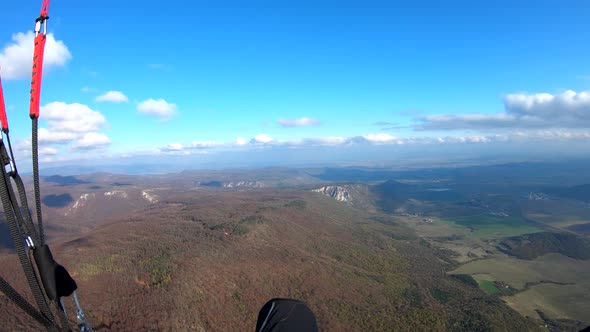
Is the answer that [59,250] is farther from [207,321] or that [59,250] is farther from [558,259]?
[558,259]

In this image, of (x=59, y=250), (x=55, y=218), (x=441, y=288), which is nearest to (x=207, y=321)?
(x=59, y=250)

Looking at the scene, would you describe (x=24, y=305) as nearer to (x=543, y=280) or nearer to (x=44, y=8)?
(x=44, y=8)

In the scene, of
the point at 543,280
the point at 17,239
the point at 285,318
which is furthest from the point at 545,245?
the point at 17,239

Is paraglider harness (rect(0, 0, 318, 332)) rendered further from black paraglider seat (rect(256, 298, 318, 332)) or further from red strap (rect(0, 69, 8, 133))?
black paraglider seat (rect(256, 298, 318, 332))

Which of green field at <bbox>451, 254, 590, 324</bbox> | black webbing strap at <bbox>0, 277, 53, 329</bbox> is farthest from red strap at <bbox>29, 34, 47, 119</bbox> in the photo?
green field at <bbox>451, 254, 590, 324</bbox>

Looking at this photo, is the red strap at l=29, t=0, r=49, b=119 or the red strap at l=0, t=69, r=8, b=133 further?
the red strap at l=29, t=0, r=49, b=119

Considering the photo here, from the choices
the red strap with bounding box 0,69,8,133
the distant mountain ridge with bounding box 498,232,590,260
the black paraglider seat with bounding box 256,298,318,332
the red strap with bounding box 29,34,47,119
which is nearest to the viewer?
the red strap with bounding box 0,69,8,133
